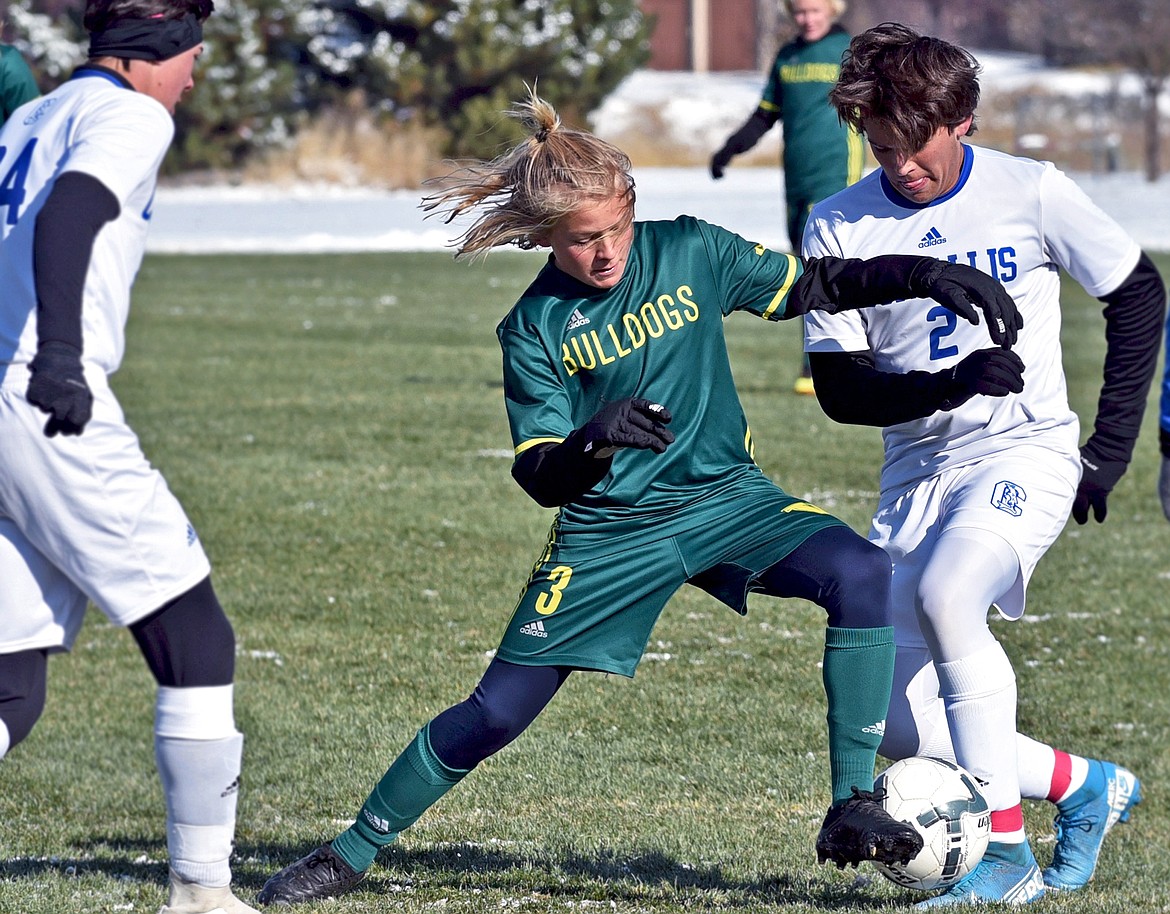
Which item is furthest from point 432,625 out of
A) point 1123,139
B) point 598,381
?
point 1123,139

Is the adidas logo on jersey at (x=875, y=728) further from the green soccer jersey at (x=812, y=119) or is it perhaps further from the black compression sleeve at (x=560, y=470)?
the green soccer jersey at (x=812, y=119)

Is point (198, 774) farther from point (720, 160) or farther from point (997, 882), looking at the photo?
point (720, 160)

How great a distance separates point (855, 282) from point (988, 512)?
0.62 meters

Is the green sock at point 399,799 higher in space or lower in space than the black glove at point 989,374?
lower

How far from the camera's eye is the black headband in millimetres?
3633

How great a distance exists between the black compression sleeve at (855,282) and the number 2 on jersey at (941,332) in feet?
1.01

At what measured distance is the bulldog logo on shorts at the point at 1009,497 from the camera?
4199mm

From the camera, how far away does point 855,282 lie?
411cm

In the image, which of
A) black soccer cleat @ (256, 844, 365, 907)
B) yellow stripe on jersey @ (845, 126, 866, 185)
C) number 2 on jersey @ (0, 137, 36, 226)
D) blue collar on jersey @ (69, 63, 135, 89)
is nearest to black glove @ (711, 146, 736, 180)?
yellow stripe on jersey @ (845, 126, 866, 185)

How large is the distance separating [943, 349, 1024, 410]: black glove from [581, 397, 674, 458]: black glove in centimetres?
79

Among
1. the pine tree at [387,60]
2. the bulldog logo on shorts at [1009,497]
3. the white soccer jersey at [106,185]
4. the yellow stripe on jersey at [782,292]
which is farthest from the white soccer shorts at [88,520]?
the pine tree at [387,60]

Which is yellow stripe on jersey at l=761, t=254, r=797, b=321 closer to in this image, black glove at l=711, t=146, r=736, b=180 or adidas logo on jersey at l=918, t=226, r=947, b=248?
adidas logo on jersey at l=918, t=226, r=947, b=248

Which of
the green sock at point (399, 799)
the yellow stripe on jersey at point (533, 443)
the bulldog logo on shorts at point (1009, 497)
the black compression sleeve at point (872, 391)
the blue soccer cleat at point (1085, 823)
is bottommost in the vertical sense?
the blue soccer cleat at point (1085, 823)

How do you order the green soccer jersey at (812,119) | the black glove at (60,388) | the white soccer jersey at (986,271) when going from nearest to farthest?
the black glove at (60,388), the white soccer jersey at (986,271), the green soccer jersey at (812,119)
